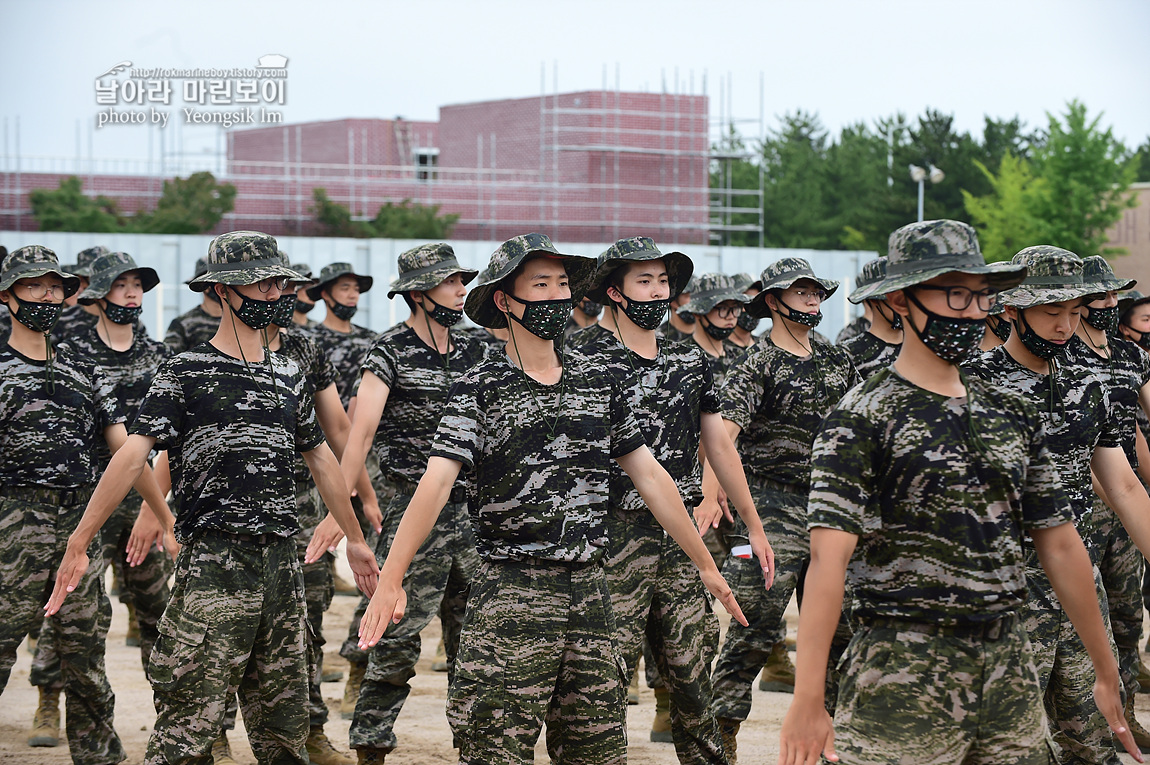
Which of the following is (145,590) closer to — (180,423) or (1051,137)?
(180,423)

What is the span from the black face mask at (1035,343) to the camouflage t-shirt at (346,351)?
5.96 m

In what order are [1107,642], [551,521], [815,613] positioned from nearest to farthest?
1. [815,613]
2. [1107,642]
3. [551,521]

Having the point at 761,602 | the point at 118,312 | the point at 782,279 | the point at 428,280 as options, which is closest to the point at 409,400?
the point at 428,280

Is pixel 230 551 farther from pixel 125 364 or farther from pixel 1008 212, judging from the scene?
pixel 1008 212

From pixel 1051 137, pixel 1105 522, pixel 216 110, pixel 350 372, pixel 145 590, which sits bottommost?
pixel 145 590

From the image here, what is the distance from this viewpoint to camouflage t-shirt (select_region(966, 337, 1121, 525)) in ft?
18.2

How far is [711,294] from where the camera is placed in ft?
32.7

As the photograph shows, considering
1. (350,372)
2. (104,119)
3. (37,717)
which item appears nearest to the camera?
(37,717)

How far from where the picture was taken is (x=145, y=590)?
8.13m

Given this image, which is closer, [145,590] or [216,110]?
[145,590]

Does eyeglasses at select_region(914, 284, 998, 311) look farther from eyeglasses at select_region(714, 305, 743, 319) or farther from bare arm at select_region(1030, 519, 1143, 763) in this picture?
eyeglasses at select_region(714, 305, 743, 319)

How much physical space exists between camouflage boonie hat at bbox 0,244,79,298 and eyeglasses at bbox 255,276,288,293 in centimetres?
200

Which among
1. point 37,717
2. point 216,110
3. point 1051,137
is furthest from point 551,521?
point 1051,137

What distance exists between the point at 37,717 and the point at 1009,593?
654cm
